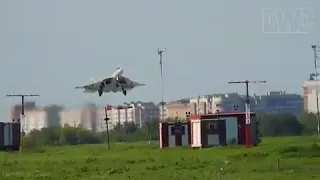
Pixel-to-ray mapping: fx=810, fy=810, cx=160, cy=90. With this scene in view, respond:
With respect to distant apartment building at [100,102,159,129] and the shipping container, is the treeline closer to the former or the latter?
distant apartment building at [100,102,159,129]

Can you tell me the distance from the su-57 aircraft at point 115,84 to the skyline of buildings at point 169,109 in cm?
225

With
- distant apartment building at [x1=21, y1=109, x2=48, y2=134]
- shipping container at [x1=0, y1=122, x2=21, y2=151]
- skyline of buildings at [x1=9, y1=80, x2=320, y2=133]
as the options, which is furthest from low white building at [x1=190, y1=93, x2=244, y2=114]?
distant apartment building at [x1=21, y1=109, x2=48, y2=134]

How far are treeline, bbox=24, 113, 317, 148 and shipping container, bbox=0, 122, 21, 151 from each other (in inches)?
180

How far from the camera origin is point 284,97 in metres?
138

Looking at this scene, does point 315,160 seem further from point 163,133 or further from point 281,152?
point 163,133

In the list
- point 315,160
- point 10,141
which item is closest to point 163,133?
point 10,141

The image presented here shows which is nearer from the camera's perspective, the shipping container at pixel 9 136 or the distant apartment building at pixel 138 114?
the shipping container at pixel 9 136

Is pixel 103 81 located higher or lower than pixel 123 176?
higher

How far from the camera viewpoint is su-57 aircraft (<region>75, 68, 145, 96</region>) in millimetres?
51469

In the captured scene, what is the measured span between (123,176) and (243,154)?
15108 millimetres

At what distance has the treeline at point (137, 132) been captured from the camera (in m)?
64.2

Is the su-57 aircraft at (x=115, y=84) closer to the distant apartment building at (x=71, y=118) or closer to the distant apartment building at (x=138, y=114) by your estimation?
the distant apartment building at (x=71, y=118)

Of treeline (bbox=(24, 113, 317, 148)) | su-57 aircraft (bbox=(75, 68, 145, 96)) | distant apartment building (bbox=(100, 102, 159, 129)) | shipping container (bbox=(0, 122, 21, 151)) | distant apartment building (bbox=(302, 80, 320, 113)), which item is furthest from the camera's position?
distant apartment building (bbox=(302, 80, 320, 113))

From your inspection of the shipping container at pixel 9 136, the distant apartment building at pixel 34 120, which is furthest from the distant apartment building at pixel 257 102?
the distant apartment building at pixel 34 120
